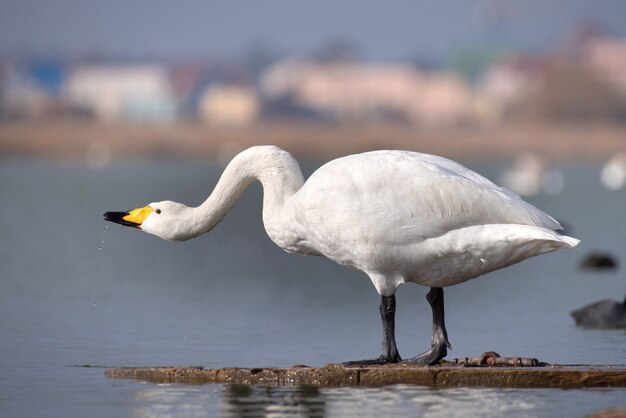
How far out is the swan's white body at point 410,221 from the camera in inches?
473

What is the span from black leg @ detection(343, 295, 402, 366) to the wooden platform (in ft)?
1.06

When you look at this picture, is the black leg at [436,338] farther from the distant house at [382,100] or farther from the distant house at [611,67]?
the distant house at [611,67]

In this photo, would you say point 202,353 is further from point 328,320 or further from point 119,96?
point 119,96

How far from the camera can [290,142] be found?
340ft

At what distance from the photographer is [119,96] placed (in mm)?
190750

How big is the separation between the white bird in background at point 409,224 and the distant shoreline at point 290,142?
81.1 meters

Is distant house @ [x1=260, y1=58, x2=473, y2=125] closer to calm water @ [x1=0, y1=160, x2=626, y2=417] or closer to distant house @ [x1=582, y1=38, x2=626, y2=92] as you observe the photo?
distant house @ [x1=582, y1=38, x2=626, y2=92]

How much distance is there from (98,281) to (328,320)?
623 centimetres

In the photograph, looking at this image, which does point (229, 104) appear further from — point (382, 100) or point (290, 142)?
point (290, 142)

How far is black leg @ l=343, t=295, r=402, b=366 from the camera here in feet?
40.6

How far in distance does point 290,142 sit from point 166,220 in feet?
298

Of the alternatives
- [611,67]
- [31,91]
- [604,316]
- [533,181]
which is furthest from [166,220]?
[611,67]

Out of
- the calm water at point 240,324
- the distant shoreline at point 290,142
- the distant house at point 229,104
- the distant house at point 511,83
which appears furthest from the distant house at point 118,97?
the calm water at point 240,324

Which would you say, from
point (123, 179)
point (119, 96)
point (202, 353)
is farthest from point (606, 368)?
point (119, 96)
